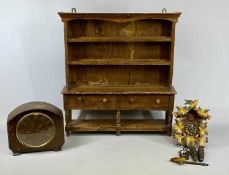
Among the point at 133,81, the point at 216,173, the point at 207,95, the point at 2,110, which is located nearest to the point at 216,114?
the point at 207,95

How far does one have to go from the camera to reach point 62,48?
12.4ft

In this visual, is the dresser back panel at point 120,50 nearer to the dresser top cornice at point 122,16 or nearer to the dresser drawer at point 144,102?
the dresser top cornice at point 122,16

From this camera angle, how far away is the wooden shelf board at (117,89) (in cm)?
323

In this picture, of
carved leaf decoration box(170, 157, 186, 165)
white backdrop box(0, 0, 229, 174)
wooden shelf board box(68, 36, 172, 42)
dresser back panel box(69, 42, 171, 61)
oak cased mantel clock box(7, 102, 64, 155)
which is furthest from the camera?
white backdrop box(0, 0, 229, 174)

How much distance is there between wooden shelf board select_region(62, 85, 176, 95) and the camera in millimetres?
3234

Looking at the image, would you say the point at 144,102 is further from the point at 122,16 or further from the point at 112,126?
the point at 122,16

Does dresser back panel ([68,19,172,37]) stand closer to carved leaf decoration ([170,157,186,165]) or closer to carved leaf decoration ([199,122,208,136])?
carved leaf decoration ([199,122,208,136])

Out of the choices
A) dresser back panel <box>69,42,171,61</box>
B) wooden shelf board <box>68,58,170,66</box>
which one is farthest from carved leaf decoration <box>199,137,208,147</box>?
dresser back panel <box>69,42,171,61</box>

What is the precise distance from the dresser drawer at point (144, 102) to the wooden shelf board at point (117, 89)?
0.05 m

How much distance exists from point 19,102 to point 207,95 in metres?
2.35

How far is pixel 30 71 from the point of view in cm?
386

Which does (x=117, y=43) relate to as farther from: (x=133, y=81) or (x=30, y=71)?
(x=30, y=71)

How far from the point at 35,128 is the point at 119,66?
1.19 m

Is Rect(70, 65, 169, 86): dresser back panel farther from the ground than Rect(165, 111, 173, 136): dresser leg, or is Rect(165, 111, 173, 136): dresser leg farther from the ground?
Rect(70, 65, 169, 86): dresser back panel
